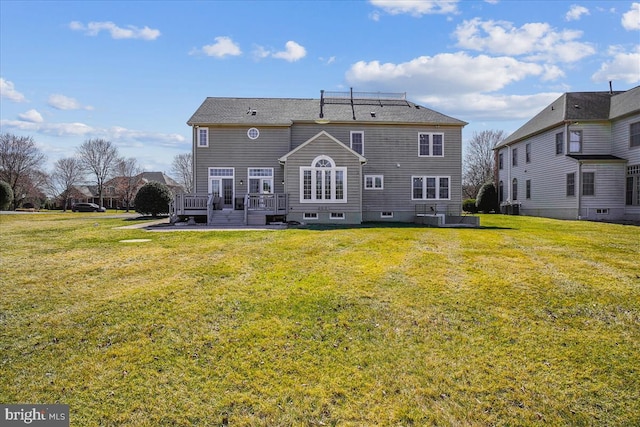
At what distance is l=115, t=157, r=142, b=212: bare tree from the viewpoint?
58.7 m

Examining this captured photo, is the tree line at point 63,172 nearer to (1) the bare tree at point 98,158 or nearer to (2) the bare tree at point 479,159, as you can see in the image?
(1) the bare tree at point 98,158

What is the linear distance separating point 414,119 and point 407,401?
69.3 feet

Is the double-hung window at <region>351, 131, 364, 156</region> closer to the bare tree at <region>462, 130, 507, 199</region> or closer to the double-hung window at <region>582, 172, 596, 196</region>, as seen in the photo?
the double-hung window at <region>582, 172, 596, 196</region>

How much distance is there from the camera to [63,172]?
202ft

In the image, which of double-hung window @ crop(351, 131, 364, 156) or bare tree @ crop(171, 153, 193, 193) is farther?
bare tree @ crop(171, 153, 193, 193)

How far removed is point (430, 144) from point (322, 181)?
798 centimetres

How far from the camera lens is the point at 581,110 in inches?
979

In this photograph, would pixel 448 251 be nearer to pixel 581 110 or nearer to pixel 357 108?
pixel 357 108

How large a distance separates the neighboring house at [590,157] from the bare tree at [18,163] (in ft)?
199

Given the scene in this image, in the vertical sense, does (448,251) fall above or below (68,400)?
above

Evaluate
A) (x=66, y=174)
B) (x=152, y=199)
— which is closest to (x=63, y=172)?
(x=66, y=174)

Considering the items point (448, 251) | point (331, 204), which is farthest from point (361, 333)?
point (331, 204)

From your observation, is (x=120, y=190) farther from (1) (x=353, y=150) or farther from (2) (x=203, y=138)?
(1) (x=353, y=150)

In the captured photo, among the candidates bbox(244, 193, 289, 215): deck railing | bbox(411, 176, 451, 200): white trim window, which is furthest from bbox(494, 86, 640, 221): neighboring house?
bbox(244, 193, 289, 215): deck railing
